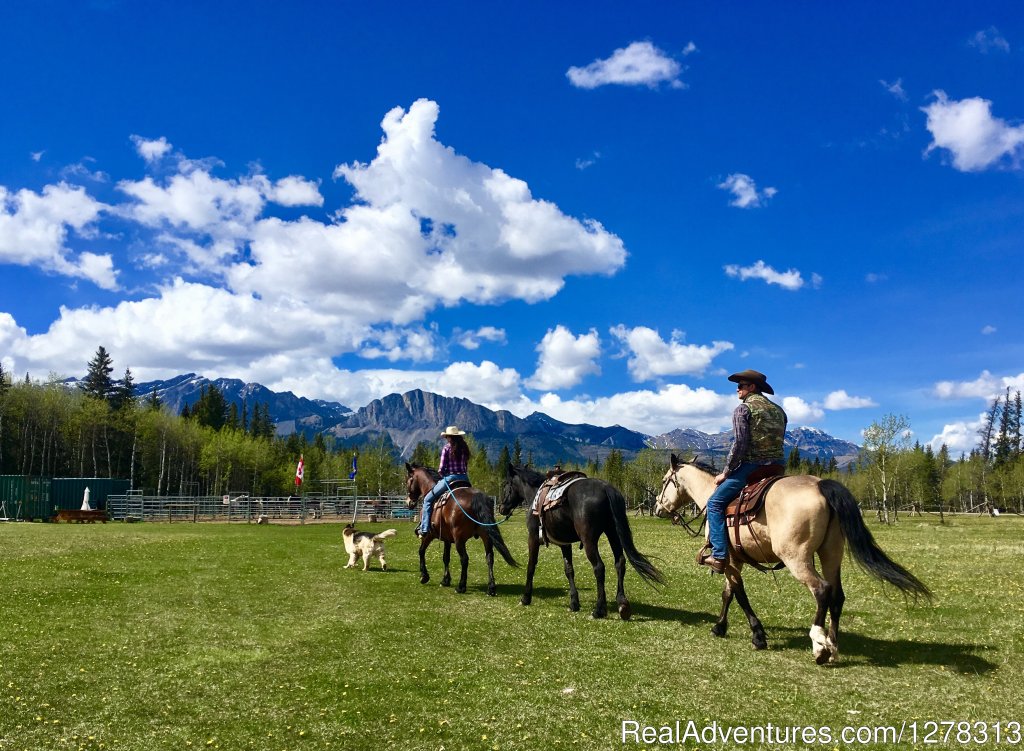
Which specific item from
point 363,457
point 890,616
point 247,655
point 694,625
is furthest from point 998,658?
point 363,457

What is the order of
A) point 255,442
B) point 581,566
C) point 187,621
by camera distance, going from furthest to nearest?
point 255,442 → point 581,566 → point 187,621

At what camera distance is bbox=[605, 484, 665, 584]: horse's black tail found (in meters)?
10.7

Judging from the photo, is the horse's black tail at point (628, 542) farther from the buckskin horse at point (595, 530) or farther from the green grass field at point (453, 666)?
the green grass field at point (453, 666)

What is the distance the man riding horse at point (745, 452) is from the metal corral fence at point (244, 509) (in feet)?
133

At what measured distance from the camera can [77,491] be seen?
53.3m

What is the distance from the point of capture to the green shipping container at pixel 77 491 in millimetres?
51469

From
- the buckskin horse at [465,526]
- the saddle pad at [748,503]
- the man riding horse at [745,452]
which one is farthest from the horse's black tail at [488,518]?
the saddle pad at [748,503]

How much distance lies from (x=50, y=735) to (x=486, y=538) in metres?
9.18

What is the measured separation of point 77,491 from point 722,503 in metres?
60.4

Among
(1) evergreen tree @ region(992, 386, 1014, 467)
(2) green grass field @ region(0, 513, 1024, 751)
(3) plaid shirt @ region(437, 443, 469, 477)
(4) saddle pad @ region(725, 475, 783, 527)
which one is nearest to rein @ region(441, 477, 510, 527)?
(3) plaid shirt @ region(437, 443, 469, 477)

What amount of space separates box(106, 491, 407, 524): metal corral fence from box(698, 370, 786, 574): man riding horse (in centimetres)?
4051

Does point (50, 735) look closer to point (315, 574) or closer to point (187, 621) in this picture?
point (187, 621)

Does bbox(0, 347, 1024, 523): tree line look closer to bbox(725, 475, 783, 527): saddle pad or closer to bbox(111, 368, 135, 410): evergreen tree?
bbox(111, 368, 135, 410): evergreen tree

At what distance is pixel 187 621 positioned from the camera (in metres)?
10.5
